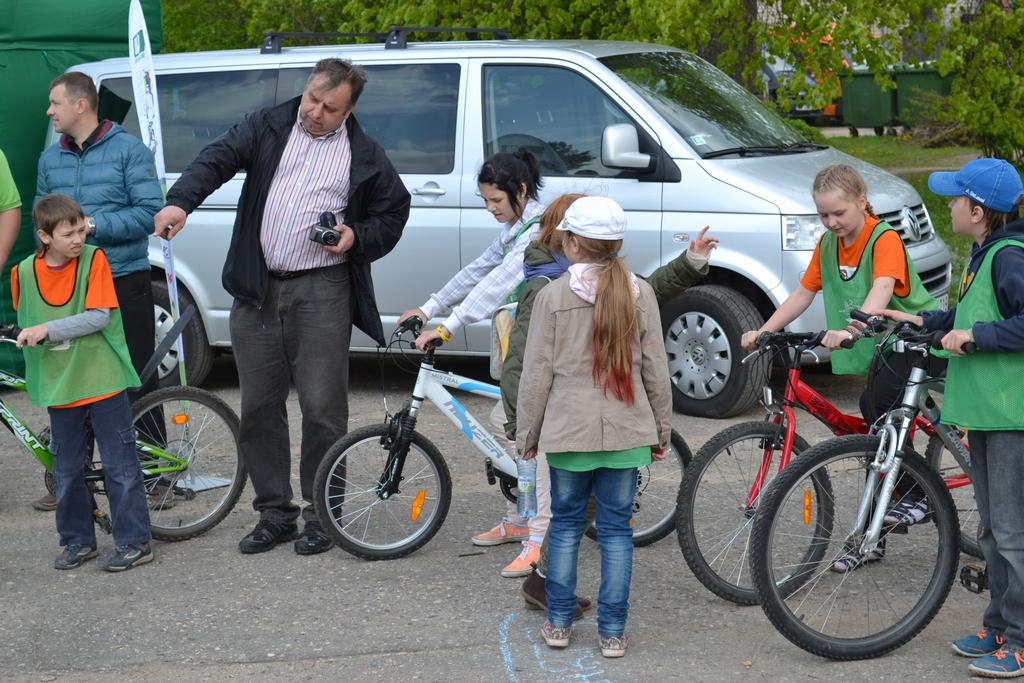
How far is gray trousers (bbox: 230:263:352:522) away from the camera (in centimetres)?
584

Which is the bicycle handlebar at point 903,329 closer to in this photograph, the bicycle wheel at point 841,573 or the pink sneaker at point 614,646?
the bicycle wheel at point 841,573

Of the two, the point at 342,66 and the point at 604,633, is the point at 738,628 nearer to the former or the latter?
the point at 604,633

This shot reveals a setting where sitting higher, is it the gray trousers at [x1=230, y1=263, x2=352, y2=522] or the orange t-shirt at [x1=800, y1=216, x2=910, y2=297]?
the orange t-shirt at [x1=800, y1=216, x2=910, y2=297]

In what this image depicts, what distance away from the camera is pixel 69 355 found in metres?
5.58

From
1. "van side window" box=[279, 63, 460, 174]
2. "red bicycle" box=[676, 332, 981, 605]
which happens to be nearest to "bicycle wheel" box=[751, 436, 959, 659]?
"red bicycle" box=[676, 332, 981, 605]

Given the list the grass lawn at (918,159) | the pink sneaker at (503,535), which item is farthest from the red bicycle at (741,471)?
the grass lawn at (918,159)

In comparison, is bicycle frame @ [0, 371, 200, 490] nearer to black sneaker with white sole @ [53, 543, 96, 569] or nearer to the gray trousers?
black sneaker with white sole @ [53, 543, 96, 569]

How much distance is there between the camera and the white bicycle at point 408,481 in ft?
18.7

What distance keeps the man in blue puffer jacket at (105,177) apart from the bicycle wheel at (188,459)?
1.79 feet

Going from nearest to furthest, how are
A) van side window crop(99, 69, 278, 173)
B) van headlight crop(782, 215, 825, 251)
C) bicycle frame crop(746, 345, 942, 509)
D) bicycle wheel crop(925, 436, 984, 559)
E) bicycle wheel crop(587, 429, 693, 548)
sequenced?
bicycle frame crop(746, 345, 942, 509) → bicycle wheel crop(925, 436, 984, 559) → bicycle wheel crop(587, 429, 693, 548) → van headlight crop(782, 215, 825, 251) → van side window crop(99, 69, 278, 173)

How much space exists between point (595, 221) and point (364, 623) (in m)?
1.74

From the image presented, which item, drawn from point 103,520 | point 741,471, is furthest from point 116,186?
point 741,471

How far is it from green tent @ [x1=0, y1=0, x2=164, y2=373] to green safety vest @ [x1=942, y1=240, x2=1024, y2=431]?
639cm

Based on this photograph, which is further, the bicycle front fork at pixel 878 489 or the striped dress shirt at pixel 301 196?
the striped dress shirt at pixel 301 196
